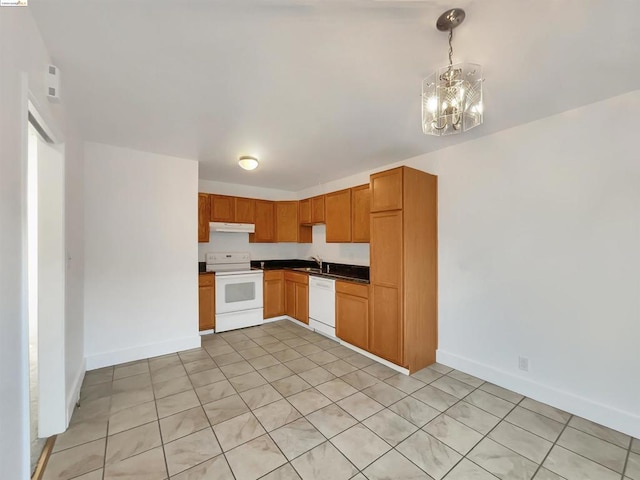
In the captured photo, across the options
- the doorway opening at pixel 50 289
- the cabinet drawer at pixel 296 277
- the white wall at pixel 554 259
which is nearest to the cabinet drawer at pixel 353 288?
the cabinet drawer at pixel 296 277

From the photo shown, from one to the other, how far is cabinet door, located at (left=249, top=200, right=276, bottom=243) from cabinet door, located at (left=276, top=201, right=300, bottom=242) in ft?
0.31

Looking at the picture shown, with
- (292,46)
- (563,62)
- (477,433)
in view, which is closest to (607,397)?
(477,433)

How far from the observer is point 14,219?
113 centimetres

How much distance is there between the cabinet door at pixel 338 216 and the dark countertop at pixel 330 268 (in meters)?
0.53

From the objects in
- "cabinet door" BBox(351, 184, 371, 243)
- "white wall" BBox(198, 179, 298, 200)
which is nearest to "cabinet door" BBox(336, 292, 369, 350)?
"cabinet door" BBox(351, 184, 371, 243)

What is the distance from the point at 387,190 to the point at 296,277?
223 cm

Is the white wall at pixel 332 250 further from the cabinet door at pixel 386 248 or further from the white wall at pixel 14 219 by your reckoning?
the white wall at pixel 14 219

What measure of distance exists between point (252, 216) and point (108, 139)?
219cm

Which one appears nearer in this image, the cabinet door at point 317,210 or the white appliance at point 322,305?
the white appliance at point 322,305

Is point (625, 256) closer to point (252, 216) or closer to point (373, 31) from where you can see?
point (373, 31)

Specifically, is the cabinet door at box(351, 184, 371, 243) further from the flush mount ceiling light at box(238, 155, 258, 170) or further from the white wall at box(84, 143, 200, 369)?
the white wall at box(84, 143, 200, 369)

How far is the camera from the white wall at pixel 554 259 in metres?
1.93

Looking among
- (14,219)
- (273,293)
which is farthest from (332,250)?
(14,219)

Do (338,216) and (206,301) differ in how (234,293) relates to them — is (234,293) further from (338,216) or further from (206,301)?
(338,216)
